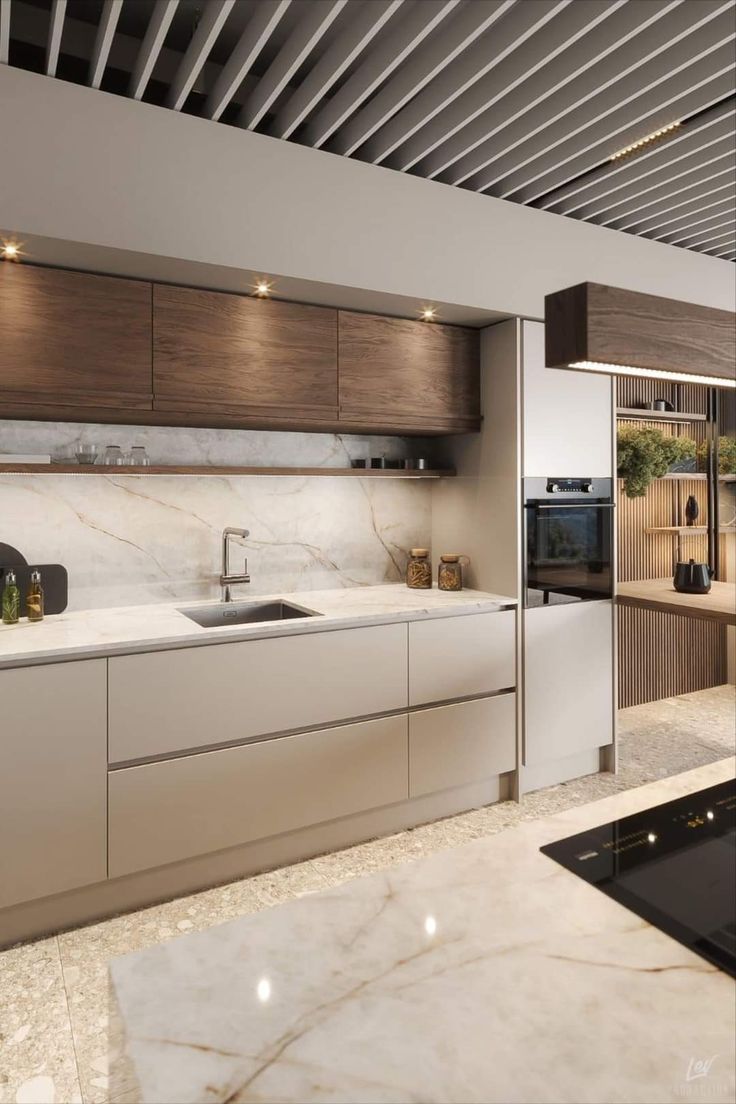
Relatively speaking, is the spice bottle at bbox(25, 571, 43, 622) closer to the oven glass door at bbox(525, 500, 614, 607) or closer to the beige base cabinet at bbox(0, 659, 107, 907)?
the beige base cabinet at bbox(0, 659, 107, 907)

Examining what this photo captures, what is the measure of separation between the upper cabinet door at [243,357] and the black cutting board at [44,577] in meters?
0.80

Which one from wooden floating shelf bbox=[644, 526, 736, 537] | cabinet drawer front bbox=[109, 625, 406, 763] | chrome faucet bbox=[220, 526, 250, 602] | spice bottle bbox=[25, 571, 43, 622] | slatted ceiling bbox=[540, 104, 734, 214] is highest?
slatted ceiling bbox=[540, 104, 734, 214]

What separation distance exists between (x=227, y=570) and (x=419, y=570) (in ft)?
3.13

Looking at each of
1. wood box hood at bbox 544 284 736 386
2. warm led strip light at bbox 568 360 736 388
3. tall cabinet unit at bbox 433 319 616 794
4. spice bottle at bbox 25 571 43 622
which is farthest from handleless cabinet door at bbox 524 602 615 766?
wood box hood at bbox 544 284 736 386

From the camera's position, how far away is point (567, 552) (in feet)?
11.2

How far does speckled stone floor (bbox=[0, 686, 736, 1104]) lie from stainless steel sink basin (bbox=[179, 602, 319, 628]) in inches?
40.1

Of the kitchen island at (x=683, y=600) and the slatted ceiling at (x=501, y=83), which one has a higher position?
the slatted ceiling at (x=501, y=83)

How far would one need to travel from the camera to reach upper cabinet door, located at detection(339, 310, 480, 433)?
3039 millimetres

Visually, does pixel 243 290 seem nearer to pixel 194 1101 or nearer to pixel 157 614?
pixel 157 614

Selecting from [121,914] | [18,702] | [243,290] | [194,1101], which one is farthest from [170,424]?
[194,1101]

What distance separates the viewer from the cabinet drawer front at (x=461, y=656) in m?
2.99

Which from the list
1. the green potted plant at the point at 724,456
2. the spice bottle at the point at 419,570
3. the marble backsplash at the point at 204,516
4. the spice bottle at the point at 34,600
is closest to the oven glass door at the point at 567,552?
the spice bottle at the point at 419,570

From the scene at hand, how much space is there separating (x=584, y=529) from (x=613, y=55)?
6.34 feet

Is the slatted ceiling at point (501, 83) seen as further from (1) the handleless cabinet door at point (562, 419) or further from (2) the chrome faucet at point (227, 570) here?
(2) the chrome faucet at point (227, 570)
